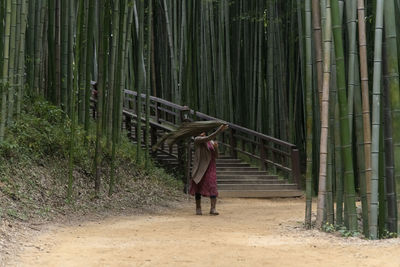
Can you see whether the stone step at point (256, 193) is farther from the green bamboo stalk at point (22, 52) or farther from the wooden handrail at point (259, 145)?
the green bamboo stalk at point (22, 52)

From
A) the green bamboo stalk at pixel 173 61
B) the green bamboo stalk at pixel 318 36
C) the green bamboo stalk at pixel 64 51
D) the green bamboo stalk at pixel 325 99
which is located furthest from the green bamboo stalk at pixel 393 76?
the green bamboo stalk at pixel 173 61

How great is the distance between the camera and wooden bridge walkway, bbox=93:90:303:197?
10.1 meters

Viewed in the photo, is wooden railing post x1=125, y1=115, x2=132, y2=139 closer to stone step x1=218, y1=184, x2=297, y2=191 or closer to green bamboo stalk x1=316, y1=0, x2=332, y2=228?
stone step x1=218, y1=184, x2=297, y2=191

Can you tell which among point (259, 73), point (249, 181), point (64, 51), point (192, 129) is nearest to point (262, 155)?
point (249, 181)

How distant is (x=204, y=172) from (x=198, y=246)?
2.60 m

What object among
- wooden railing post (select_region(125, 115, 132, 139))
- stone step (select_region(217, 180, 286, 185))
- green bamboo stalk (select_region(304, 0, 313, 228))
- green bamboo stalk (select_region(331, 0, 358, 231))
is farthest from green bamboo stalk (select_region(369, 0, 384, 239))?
wooden railing post (select_region(125, 115, 132, 139))

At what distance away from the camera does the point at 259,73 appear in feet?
37.3

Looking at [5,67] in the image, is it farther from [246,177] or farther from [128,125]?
[246,177]

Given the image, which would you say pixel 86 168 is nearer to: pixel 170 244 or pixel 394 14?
pixel 170 244

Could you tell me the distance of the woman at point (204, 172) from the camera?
23.3ft

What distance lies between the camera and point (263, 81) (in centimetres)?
1175

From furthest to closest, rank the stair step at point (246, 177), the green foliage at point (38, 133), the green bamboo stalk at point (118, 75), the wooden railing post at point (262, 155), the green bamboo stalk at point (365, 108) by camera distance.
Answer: the wooden railing post at point (262, 155), the stair step at point (246, 177), the green bamboo stalk at point (118, 75), the green foliage at point (38, 133), the green bamboo stalk at point (365, 108)

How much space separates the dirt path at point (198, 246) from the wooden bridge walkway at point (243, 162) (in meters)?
3.60

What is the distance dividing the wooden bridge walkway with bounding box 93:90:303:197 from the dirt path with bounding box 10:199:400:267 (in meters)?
3.60
